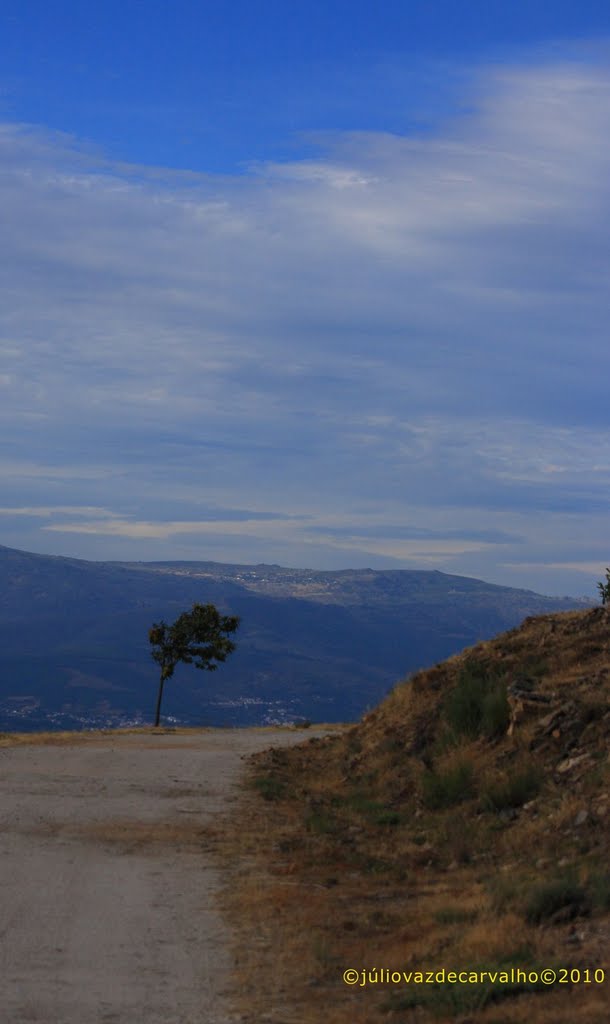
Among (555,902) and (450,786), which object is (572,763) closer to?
(450,786)

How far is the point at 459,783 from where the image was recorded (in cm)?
1568

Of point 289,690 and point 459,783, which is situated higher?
point 459,783

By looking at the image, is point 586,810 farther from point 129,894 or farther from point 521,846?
point 129,894

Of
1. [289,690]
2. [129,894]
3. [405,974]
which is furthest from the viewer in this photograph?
[289,690]

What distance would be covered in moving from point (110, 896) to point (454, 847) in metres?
4.21

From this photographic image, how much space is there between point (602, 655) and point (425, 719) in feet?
11.0

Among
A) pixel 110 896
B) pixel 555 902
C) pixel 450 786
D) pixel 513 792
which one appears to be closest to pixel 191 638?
pixel 450 786

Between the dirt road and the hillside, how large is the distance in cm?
49

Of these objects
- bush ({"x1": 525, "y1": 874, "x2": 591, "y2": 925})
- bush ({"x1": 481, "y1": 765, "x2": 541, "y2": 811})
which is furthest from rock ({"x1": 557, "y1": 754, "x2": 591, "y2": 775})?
bush ({"x1": 525, "y1": 874, "x2": 591, "y2": 925})

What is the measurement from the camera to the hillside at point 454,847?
7.75 meters

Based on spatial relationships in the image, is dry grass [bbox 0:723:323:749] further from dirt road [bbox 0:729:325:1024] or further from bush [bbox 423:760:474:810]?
bush [bbox 423:760:474:810]

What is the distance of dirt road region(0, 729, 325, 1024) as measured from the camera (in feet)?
25.1

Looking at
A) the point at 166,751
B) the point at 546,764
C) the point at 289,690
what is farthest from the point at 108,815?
the point at 289,690

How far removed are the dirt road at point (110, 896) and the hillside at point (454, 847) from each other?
491 millimetres
